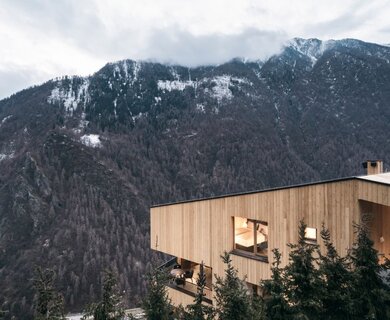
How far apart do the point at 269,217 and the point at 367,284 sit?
494cm

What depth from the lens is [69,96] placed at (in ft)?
595


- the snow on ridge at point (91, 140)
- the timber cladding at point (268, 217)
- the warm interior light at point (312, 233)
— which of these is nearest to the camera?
the timber cladding at point (268, 217)

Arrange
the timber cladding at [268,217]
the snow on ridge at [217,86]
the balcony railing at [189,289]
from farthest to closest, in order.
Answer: the snow on ridge at [217,86] < the balcony railing at [189,289] < the timber cladding at [268,217]

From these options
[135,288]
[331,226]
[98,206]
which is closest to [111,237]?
[98,206]

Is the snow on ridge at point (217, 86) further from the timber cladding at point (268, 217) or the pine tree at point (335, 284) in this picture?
the pine tree at point (335, 284)

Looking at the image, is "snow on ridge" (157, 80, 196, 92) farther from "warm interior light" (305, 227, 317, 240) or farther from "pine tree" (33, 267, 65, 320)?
"pine tree" (33, 267, 65, 320)

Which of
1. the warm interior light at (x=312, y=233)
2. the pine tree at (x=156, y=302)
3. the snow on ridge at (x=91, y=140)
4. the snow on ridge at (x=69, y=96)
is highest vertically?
the snow on ridge at (x=69, y=96)

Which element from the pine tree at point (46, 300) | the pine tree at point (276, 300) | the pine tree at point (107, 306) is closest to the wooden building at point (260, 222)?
the pine tree at point (276, 300)

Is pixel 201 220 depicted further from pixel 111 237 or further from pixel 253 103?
pixel 253 103

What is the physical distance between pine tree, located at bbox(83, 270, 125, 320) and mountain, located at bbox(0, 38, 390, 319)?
227 ft

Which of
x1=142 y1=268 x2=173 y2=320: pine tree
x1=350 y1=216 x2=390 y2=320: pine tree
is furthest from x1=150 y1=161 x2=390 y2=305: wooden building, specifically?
x1=142 y1=268 x2=173 y2=320: pine tree

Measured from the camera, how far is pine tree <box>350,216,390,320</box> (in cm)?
786

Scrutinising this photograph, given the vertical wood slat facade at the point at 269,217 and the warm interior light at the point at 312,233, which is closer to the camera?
the vertical wood slat facade at the point at 269,217

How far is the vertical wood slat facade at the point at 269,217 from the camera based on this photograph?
1056 centimetres
